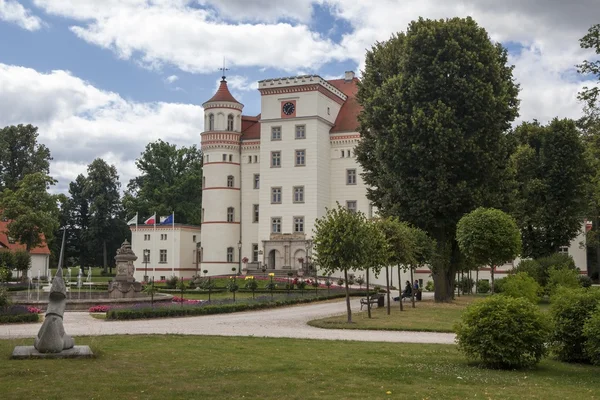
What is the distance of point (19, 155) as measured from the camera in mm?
65062

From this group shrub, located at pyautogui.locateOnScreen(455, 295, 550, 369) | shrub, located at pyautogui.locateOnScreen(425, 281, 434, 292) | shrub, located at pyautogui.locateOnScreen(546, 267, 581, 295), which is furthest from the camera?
shrub, located at pyautogui.locateOnScreen(425, 281, 434, 292)

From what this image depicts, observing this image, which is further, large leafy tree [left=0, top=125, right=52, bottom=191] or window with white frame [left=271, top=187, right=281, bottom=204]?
large leafy tree [left=0, top=125, right=52, bottom=191]

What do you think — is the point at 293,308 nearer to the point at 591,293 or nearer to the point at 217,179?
the point at 591,293

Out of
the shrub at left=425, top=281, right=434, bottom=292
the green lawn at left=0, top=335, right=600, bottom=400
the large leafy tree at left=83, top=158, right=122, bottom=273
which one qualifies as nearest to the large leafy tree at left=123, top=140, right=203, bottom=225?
the large leafy tree at left=83, top=158, right=122, bottom=273

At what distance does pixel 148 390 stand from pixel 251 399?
165 centimetres

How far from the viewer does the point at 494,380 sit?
1069cm

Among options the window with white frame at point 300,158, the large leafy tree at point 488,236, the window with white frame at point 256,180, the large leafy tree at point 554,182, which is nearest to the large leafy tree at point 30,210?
the window with white frame at point 256,180

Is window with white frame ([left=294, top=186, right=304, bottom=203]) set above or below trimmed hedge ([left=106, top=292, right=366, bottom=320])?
above

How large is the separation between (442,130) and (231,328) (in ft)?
49.0

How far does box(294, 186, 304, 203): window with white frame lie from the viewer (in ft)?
180

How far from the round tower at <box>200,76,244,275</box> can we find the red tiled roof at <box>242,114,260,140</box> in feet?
3.58

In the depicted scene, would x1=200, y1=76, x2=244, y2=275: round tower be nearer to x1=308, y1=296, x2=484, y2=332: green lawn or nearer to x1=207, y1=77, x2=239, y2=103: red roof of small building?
x1=207, y1=77, x2=239, y2=103: red roof of small building

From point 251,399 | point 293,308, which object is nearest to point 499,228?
point 293,308

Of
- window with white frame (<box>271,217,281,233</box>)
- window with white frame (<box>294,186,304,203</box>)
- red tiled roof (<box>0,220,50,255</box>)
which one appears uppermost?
window with white frame (<box>294,186,304,203</box>)
